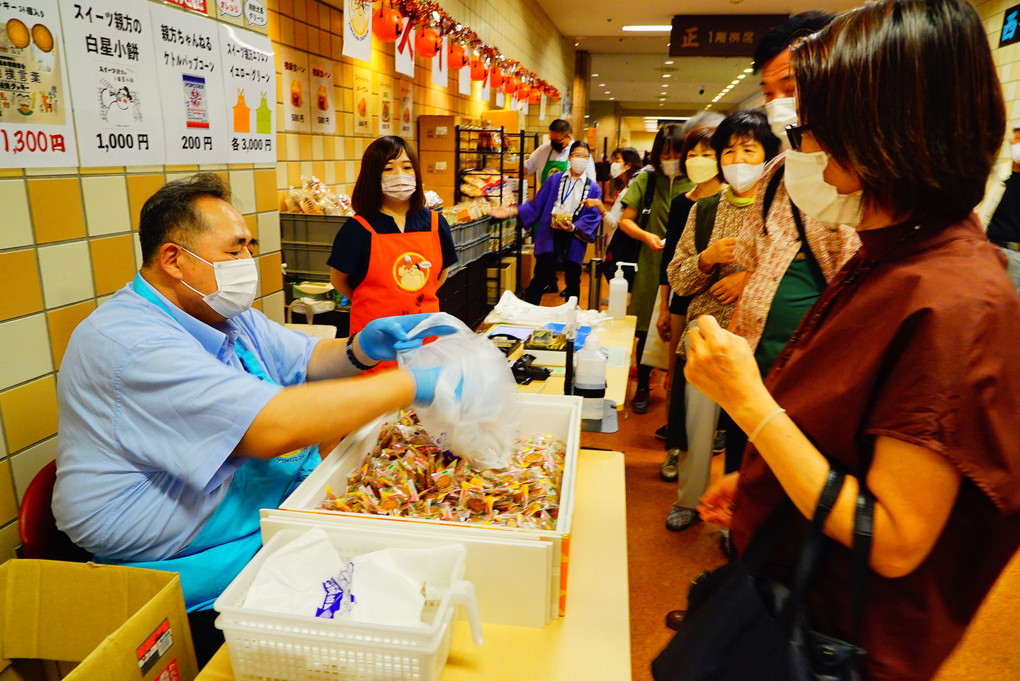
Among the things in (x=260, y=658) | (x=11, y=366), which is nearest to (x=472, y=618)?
→ (x=260, y=658)

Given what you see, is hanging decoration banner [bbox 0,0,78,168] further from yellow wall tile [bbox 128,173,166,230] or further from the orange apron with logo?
the orange apron with logo

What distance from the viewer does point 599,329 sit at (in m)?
3.24

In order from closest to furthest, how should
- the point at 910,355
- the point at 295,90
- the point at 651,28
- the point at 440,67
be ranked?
the point at 910,355
the point at 295,90
the point at 440,67
the point at 651,28

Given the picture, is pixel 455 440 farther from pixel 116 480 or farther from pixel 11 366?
pixel 11 366

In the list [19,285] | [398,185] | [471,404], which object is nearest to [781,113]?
[471,404]

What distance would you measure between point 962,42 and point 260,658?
4.44ft

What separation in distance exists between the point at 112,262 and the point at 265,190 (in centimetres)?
88

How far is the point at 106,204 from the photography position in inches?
72.5

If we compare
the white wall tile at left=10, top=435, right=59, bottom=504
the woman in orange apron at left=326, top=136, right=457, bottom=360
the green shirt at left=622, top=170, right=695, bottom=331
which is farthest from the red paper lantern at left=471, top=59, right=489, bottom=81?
the white wall tile at left=10, top=435, right=59, bottom=504

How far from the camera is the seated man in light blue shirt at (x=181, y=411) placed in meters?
1.33

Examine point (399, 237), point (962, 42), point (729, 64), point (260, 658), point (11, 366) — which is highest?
point (729, 64)

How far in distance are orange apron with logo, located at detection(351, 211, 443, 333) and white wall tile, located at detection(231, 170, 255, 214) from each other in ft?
1.84

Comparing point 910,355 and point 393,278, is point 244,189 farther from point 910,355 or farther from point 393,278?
point 910,355

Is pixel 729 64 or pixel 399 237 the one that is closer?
pixel 399 237
